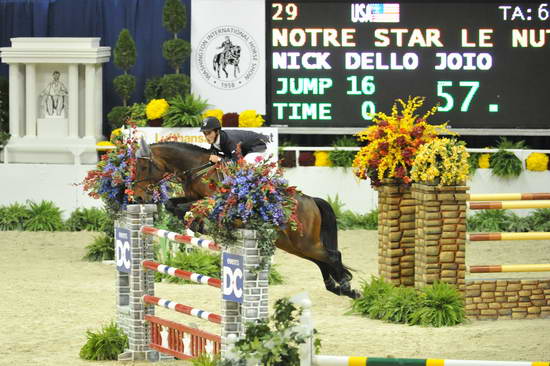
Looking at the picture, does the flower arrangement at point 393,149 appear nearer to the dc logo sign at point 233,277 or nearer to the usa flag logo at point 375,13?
the dc logo sign at point 233,277

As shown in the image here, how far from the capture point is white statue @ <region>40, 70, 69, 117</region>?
20.2m

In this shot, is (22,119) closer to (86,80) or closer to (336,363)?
(86,80)

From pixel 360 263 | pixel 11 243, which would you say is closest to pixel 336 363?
pixel 360 263

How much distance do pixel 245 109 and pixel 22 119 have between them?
11.0 ft

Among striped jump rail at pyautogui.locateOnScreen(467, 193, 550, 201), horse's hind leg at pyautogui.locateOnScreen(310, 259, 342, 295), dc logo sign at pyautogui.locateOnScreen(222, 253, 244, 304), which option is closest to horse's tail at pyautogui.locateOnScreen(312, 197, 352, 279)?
horse's hind leg at pyautogui.locateOnScreen(310, 259, 342, 295)

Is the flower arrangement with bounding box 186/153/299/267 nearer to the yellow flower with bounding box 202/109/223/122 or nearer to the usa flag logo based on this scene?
the usa flag logo

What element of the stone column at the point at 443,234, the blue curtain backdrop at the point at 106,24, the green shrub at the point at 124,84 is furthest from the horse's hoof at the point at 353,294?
the blue curtain backdrop at the point at 106,24

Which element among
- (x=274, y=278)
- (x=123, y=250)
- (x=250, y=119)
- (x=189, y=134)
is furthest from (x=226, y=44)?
(x=123, y=250)

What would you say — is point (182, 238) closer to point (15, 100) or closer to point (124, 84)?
point (124, 84)

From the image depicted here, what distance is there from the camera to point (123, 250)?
427 inches

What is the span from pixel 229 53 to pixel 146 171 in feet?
25.7

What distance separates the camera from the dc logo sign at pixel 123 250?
1077cm

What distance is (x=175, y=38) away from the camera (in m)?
19.5

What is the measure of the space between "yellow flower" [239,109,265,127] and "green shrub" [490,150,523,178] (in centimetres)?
327
